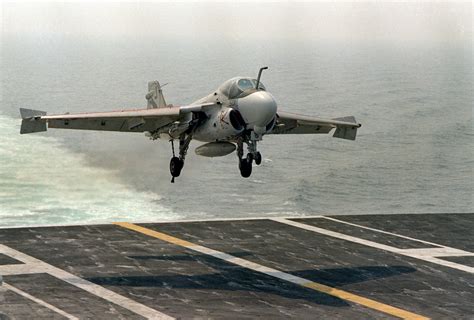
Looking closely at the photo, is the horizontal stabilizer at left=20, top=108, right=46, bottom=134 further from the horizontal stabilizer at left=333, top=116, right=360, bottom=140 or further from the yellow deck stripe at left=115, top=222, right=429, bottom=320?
the yellow deck stripe at left=115, top=222, right=429, bottom=320

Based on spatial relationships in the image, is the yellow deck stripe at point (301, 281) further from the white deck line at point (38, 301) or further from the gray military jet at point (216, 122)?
the white deck line at point (38, 301)

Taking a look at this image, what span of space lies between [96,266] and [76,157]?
235ft

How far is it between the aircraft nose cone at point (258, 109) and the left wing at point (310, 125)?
12.3 ft

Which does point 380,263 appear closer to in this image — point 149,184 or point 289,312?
point 289,312

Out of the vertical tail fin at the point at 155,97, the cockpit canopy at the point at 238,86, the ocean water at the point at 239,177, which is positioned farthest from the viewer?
the ocean water at the point at 239,177

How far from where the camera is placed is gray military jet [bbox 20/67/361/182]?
4509 centimetres

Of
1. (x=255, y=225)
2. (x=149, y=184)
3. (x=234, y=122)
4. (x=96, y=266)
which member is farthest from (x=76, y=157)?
(x=234, y=122)

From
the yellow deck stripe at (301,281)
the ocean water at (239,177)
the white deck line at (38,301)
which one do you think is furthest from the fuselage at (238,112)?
the ocean water at (239,177)

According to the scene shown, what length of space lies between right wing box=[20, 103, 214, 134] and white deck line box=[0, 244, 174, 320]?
10.3 m

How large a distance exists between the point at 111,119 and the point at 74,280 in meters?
12.6

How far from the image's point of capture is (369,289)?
5925 cm

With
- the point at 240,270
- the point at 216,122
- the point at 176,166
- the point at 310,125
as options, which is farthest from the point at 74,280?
the point at 310,125

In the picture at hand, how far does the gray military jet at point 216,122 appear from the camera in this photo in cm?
4509

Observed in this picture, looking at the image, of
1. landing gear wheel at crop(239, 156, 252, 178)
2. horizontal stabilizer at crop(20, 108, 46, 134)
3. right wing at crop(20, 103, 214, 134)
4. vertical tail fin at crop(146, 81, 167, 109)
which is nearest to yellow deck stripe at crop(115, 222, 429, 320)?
vertical tail fin at crop(146, 81, 167, 109)
